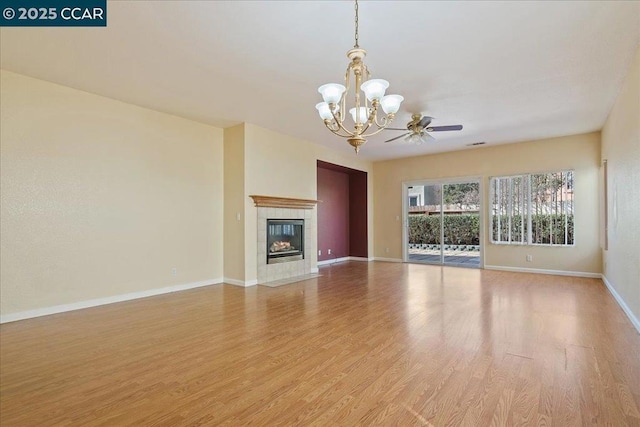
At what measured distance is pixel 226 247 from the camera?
19.7ft

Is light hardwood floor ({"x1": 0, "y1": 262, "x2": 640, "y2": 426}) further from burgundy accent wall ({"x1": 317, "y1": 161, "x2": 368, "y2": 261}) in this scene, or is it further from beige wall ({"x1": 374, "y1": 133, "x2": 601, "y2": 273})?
burgundy accent wall ({"x1": 317, "y1": 161, "x2": 368, "y2": 261})

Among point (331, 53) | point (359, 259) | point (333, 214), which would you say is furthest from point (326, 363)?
point (359, 259)

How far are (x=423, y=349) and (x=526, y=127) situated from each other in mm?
5034

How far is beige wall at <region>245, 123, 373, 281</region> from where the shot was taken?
5.80 m

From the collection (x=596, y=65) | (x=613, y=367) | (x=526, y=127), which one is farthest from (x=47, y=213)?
(x=526, y=127)

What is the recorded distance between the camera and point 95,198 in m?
4.41

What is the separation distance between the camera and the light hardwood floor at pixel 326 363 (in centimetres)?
194

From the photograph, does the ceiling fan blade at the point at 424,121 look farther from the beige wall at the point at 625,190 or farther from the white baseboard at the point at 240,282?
the white baseboard at the point at 240,282

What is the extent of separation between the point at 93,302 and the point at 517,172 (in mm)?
8061

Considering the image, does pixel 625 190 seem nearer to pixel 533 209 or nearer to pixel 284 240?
pixel 533 209

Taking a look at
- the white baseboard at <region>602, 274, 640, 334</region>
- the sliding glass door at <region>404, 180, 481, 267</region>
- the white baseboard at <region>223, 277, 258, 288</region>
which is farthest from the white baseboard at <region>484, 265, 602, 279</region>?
the white baseboard at <region>223, 277, 258, 288</region>

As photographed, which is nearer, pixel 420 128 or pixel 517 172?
pixel 420 128

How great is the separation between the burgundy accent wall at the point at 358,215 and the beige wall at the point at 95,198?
454 cm

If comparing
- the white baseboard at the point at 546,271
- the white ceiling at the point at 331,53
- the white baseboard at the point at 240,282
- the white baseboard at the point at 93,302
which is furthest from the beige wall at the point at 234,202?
the white baseboard at the point at 546,271
